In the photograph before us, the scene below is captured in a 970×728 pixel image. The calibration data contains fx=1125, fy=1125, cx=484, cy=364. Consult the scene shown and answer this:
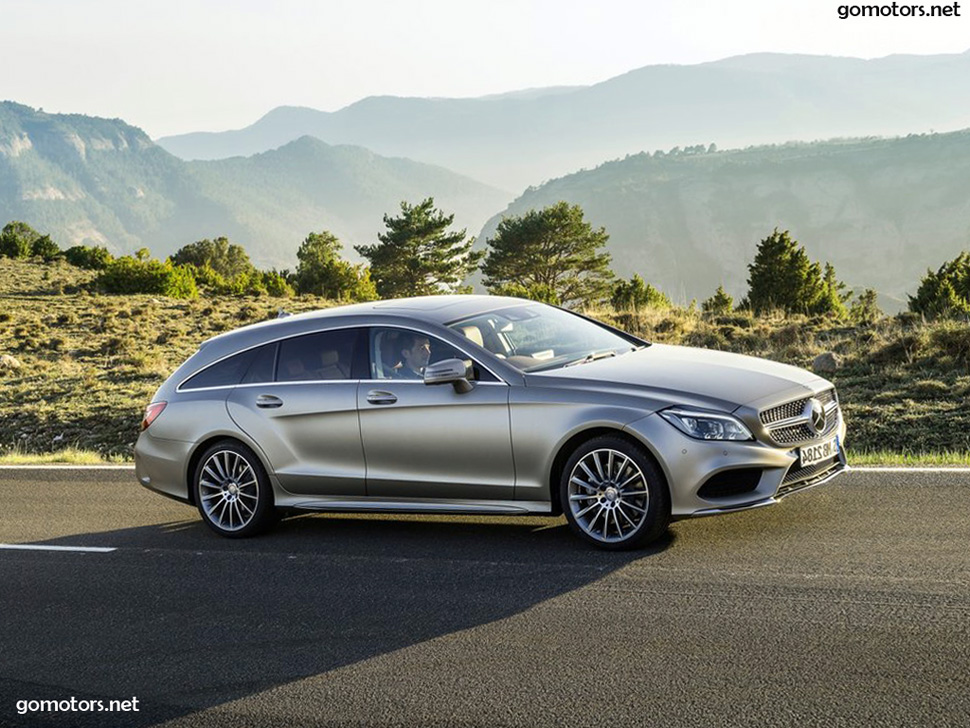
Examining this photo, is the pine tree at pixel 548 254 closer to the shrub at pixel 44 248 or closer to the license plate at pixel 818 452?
the shrub at pixel 44 248

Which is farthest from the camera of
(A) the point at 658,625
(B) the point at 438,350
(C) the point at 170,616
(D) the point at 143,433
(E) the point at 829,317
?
(E) the point at 829,317

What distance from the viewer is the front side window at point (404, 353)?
7.96 m

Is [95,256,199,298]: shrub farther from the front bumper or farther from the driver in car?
the front bumper

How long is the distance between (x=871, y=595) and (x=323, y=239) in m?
124

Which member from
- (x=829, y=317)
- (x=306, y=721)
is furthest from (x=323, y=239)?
(x=306, y=721)

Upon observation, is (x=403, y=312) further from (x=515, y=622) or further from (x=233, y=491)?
(x=515, y=622)

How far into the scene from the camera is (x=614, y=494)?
708 centimetres

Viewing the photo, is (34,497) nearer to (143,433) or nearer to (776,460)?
(143,433)

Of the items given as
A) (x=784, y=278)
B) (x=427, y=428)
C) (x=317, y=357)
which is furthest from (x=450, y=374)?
(x=784, y=278)

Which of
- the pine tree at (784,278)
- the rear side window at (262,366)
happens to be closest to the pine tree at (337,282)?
the pine tree at (784,278)

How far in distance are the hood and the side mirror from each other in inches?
17.7

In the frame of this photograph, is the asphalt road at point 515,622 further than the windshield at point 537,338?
No

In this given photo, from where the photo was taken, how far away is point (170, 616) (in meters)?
6.66
